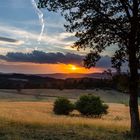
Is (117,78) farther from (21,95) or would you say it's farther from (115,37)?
(21,95)

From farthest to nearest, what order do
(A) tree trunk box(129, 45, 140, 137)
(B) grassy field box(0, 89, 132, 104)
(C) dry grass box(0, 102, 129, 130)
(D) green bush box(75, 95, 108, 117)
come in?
1. (B) grassy field box(0, 89, 132, 104)
2. (D) green bush box(75, 95, 108, 117)
3. (C) dry grass box(0, 102, 129, 130)
4. (A) tree trunk box(129, 45, 140, 137)

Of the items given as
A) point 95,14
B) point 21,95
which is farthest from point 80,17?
point 21,95

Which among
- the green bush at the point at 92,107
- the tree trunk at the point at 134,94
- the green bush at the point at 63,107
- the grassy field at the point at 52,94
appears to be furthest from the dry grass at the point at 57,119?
the grassy field at the point at 52,94

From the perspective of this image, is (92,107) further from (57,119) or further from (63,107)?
(57,119)

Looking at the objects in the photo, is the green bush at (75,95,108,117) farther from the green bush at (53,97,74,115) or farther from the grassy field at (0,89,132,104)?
the grassy field at (0,89,132,104)

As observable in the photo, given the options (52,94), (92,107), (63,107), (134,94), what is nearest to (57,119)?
(134,94)

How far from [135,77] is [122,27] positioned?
3.24 metres

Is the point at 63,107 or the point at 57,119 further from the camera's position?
the point at 63,107

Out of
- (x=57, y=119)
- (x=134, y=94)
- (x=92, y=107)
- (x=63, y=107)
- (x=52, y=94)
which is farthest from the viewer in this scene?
(x=52, y=94)

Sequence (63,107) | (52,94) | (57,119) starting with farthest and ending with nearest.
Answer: (52,94), (63,107), (57,119)

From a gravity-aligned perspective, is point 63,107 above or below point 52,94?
below

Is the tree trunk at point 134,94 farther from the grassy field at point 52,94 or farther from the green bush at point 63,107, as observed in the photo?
the grassy field at point 52,94

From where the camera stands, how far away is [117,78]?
29.8 metres

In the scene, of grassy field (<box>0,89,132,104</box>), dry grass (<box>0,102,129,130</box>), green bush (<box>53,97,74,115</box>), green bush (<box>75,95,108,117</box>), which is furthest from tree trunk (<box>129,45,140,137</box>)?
grassy field (<box>0,89,132,104</box>)
